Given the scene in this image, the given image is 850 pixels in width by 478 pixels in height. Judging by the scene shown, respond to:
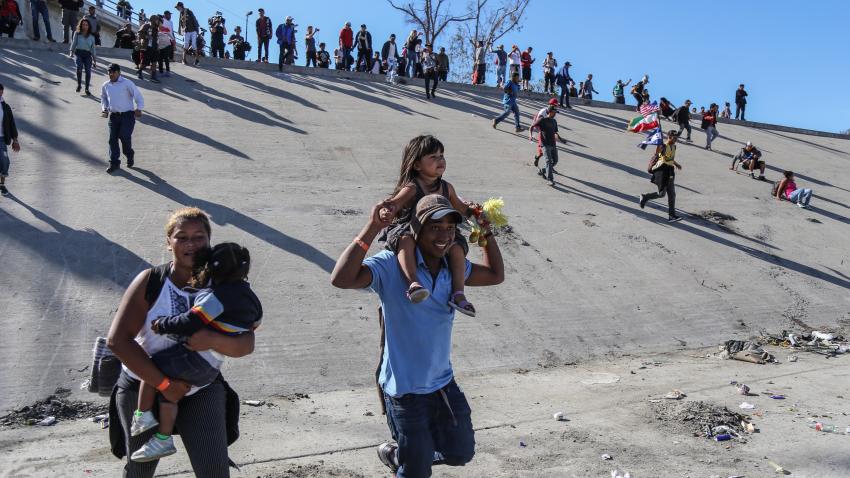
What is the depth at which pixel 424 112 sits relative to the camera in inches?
728

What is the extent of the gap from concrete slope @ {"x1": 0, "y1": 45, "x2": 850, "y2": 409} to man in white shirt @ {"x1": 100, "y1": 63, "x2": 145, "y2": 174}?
33cm

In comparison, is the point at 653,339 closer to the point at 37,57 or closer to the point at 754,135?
the point at 37,57

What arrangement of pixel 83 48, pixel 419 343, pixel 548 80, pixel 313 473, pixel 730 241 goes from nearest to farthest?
pixel 419 343, pixel 313 473, pixel 730 241, pixel 83 48, pixel 548 80

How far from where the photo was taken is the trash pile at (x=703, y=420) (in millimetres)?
5172

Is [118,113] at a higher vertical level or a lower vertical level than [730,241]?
higher

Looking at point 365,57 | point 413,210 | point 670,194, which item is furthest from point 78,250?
point 365,57

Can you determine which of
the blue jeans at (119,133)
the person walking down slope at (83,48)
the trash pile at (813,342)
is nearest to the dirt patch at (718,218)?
the trash pile at (813,342)

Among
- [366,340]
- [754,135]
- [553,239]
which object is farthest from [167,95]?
[754,135]

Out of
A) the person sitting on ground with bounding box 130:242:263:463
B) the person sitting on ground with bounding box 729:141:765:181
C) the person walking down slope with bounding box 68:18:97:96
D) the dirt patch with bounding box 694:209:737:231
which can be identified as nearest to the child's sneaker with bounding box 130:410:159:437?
the person sitting on ground with bounding box 130:242:263:463

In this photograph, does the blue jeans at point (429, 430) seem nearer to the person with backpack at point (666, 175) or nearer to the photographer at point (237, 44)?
the person with backpack at point (666, 175)

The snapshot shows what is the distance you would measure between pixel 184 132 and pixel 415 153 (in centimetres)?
Result: 992

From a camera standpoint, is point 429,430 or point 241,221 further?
point 241,221

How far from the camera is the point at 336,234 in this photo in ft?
30.2

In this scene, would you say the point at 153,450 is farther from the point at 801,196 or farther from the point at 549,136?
the point at 801,196
